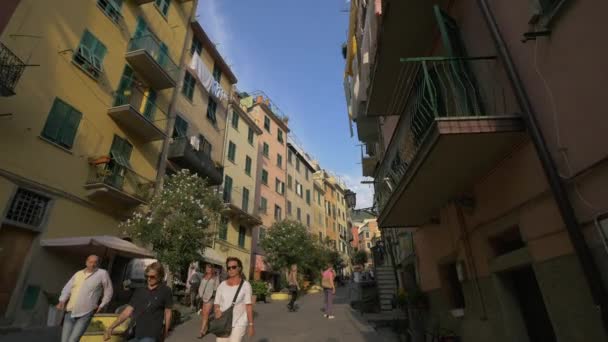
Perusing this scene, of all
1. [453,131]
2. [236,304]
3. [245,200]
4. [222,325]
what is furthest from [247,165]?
[453,131]

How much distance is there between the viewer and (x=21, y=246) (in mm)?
10539

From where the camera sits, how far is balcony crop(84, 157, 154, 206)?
1302 centimetres

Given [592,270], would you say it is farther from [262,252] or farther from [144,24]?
[262,252]

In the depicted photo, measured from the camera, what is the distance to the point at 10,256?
1018 centimetres

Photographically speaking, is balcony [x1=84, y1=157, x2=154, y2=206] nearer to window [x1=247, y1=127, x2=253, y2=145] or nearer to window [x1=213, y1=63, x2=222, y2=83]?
window [x1=213, y1=63, x2=222, y2=83]

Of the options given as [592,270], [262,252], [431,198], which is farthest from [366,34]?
[262,252]

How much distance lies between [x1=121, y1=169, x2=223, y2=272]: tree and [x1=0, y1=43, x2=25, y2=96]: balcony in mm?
5733

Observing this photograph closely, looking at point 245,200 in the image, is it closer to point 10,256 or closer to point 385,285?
point 385,285

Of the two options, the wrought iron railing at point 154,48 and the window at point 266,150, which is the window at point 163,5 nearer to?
the wrought iron railing at point 154,48

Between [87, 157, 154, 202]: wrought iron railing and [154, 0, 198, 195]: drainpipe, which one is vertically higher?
[154, 0, 198, 195]: drainpipe

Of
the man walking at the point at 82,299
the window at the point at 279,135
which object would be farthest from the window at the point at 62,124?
the window at the point at 279,135

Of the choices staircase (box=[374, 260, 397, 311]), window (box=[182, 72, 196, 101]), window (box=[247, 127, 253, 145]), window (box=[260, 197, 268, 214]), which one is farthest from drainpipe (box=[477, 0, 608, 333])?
window (box=[260, 197, 268, 214])

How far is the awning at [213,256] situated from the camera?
1968cm

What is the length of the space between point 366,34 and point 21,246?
12.4 metres
